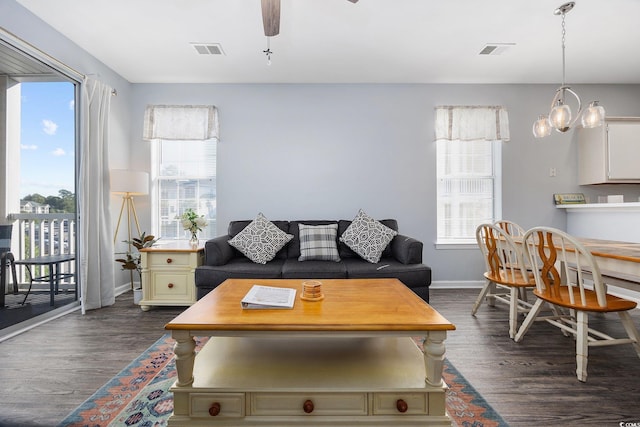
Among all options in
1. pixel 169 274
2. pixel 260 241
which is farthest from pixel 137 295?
pixel 260 241

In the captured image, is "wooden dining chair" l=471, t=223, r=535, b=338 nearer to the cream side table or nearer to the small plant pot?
the cream side table

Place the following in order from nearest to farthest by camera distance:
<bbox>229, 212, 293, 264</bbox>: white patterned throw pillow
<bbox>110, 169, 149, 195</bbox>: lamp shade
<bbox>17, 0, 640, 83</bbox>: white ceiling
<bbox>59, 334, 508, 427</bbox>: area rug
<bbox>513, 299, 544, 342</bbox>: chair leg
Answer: <bbox>59, 334, 508, 427</bbox>: area rug < <bbox>513, 299, 544, 342</bbox>: chair leg < <bbox>17, 0, 640, 83</bbox>: white ceiling < <bbox>229, 212, 293, 264</bbox>: white patterned throw pillow < <bbox>110, 169, 149, 195</bbox>: lamp shade

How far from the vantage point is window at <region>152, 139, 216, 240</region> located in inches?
158

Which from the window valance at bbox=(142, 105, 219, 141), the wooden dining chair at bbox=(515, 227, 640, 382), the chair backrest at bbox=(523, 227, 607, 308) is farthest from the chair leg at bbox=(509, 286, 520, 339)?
the window valance at bbox=(142, 105, 219, 141)

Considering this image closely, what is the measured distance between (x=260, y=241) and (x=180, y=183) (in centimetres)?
160

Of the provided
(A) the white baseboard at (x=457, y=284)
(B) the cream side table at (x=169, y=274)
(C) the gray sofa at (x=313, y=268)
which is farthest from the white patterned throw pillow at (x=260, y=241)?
(A) the white baseboard at (x=457, y=284)

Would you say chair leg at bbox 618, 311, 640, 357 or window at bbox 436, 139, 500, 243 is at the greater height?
window at bbox 436, 139, 500, 243

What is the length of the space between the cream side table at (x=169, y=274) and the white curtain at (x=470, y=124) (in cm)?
326

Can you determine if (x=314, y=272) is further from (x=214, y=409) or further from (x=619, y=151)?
(x=619, y=151)

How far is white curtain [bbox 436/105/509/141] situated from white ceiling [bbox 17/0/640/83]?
41 centimetres

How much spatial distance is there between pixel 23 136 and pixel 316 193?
2811 millimetres

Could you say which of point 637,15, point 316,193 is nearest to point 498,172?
point 637,15

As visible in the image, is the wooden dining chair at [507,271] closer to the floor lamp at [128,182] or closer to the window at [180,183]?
the window at [180,183]

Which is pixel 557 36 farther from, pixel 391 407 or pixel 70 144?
pixel 70 144
